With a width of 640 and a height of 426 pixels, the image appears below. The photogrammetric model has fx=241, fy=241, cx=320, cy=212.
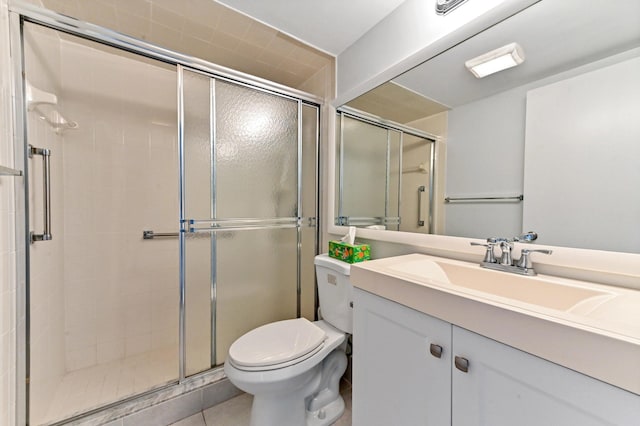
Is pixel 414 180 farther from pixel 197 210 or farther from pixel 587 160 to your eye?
pixel 197 210

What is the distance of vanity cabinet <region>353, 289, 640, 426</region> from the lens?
0.45 metres

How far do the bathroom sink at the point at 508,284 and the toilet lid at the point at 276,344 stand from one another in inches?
24.0

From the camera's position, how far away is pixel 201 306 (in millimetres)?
1477

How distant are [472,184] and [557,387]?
755mm

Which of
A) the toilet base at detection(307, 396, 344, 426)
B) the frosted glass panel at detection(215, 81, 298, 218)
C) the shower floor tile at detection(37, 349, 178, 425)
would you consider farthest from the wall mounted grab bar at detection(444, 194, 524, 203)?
the shower floor tile at detection(37, 349, 178, 425)

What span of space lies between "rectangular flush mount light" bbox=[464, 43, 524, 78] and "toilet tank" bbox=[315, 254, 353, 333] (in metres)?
1.06

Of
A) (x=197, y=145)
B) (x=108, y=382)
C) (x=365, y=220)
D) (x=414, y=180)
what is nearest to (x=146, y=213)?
(x=197, y=145)

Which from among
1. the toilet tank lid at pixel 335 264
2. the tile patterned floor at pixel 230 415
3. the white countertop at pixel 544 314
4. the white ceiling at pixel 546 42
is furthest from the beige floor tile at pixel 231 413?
the white ceiling at pixel 546 42

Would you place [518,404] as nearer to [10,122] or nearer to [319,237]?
[319,237]

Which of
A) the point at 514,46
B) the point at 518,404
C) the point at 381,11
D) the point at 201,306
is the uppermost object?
the point at 381,11

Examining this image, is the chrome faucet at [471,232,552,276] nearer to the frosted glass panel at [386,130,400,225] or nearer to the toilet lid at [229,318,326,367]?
the frosted glass panel at [386,130,400,225]

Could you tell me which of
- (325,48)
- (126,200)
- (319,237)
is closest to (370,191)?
(319,237)

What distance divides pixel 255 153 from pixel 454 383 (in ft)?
4.94

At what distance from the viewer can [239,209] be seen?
157cm
